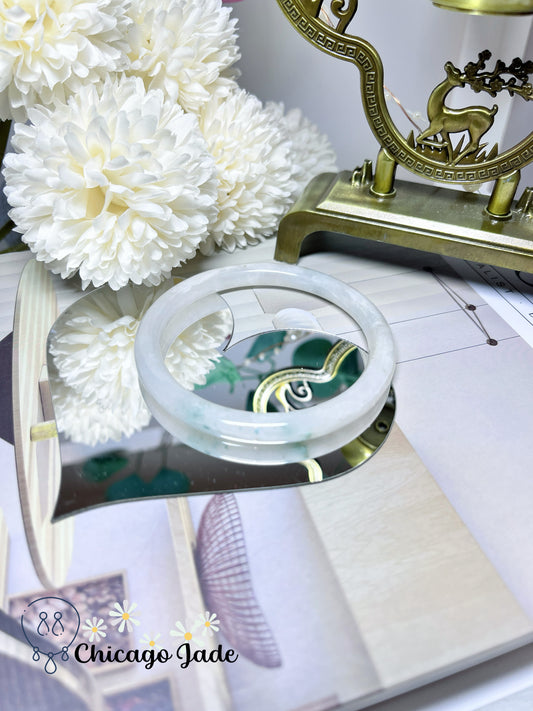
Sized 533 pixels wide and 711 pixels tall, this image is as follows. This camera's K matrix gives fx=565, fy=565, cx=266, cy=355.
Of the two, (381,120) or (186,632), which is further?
(381,120)

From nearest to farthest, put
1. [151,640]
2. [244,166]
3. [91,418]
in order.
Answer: [151,640] → [91,418] → [244,166]

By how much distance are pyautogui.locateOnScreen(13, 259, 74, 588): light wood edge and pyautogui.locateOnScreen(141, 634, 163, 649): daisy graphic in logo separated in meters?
0.05

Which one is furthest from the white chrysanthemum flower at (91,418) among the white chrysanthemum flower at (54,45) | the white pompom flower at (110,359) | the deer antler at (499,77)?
the deer antler at (499,77)

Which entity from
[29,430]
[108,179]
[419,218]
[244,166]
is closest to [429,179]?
[419,218]

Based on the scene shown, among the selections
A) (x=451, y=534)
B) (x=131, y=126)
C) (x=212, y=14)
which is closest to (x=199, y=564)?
(x=451, y=534)

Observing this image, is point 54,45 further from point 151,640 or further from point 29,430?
point 151,640

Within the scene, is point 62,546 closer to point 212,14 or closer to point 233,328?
point 233,328

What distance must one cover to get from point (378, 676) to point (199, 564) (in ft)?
0.33

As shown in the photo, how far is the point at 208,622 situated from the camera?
270mm

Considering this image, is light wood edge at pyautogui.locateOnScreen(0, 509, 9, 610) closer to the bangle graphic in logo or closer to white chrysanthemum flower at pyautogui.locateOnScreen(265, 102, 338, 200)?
the bangle graphic in logo

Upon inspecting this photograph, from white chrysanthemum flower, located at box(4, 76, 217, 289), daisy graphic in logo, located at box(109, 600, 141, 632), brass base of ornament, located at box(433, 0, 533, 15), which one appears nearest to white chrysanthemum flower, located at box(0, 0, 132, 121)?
white chrysanthemum flower, located at box(4, 76, 217, 289)

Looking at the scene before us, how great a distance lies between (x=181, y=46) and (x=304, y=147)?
0.56 ft

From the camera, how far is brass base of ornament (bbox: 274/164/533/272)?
452 millimetres

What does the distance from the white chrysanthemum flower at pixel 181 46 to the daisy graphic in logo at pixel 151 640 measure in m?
0.39
